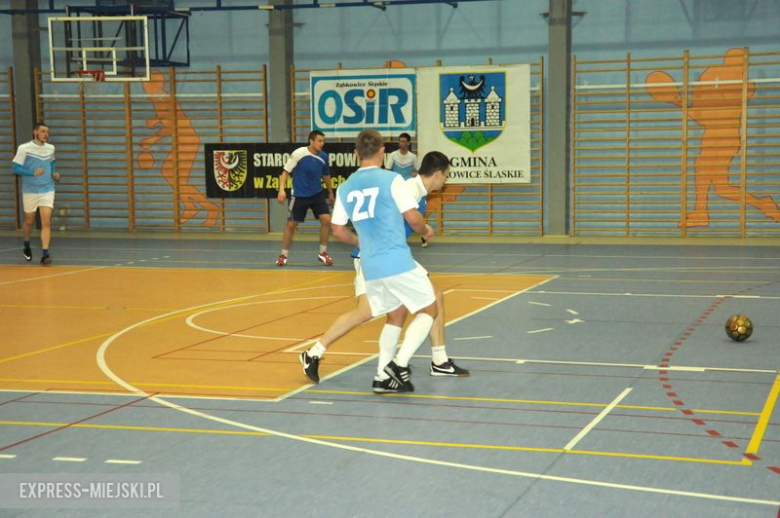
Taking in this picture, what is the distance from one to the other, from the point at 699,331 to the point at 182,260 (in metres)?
8.88

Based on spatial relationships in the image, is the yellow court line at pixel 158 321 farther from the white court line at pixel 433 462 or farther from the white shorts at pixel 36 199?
the white shorts at pixel 36 199

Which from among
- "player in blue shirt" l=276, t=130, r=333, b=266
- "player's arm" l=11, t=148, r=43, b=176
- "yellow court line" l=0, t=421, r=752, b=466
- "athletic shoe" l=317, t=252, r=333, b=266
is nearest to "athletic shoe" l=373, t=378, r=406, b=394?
"yellow court line" l=0, t=421, r=752, b=466

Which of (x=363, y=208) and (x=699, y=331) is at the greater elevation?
(x=363, y=208)

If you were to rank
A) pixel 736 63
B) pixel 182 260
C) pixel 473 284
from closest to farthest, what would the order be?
pixel 473 284, pixel 182 260, pixel 736 63

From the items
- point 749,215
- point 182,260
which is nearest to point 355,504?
point 182,260

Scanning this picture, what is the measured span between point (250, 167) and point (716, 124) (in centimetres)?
852

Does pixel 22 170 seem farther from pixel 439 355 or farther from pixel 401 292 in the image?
pixel 401 292

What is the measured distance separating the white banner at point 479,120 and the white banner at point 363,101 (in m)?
0.29

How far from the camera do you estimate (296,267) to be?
14031 millimetres

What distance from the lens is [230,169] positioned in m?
19.4

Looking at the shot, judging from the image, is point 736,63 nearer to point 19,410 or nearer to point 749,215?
point 749,215

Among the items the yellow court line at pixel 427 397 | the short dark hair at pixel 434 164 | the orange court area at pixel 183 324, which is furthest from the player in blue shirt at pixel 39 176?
the short dark hair at pixel 434 164

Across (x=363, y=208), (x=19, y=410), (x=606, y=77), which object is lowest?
(x=19, y=410)

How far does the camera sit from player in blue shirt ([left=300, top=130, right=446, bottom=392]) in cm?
630
